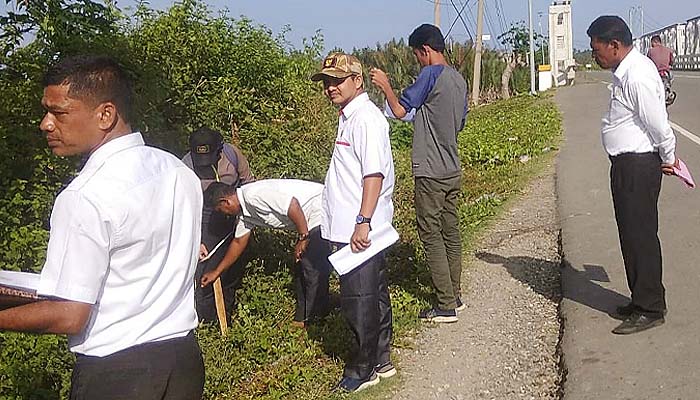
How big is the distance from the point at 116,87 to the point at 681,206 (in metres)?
7.17

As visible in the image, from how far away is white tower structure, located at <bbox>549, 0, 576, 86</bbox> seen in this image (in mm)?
33031

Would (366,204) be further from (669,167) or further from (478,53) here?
(478,53)

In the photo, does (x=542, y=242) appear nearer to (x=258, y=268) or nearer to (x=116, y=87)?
(x=258, y=268)

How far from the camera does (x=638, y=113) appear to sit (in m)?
4.66

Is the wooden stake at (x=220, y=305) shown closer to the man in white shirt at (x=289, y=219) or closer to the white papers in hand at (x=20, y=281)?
the man in white shirt at (x=289, y=219)

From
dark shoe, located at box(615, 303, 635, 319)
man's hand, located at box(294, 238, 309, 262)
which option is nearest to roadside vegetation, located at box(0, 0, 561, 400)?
man's hand, located at box(294, 238, 309, 262)

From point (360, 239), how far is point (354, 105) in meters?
0.71

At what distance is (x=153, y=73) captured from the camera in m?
7.12

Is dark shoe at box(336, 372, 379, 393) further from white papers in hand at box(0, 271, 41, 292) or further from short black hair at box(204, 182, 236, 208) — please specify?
white papers in hand at box(0, 271, 41, 292)

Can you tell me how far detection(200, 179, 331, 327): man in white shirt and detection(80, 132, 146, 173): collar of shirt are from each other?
2.95 meters

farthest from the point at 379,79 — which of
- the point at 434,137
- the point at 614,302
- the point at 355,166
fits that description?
the point at 614,302

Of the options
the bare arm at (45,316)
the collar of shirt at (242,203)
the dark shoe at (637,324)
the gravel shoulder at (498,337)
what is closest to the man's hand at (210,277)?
the collar of shirt at (242,203)

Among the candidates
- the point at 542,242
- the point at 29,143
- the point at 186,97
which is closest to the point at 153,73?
the point at 186,97

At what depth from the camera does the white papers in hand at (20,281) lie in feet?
7.53
